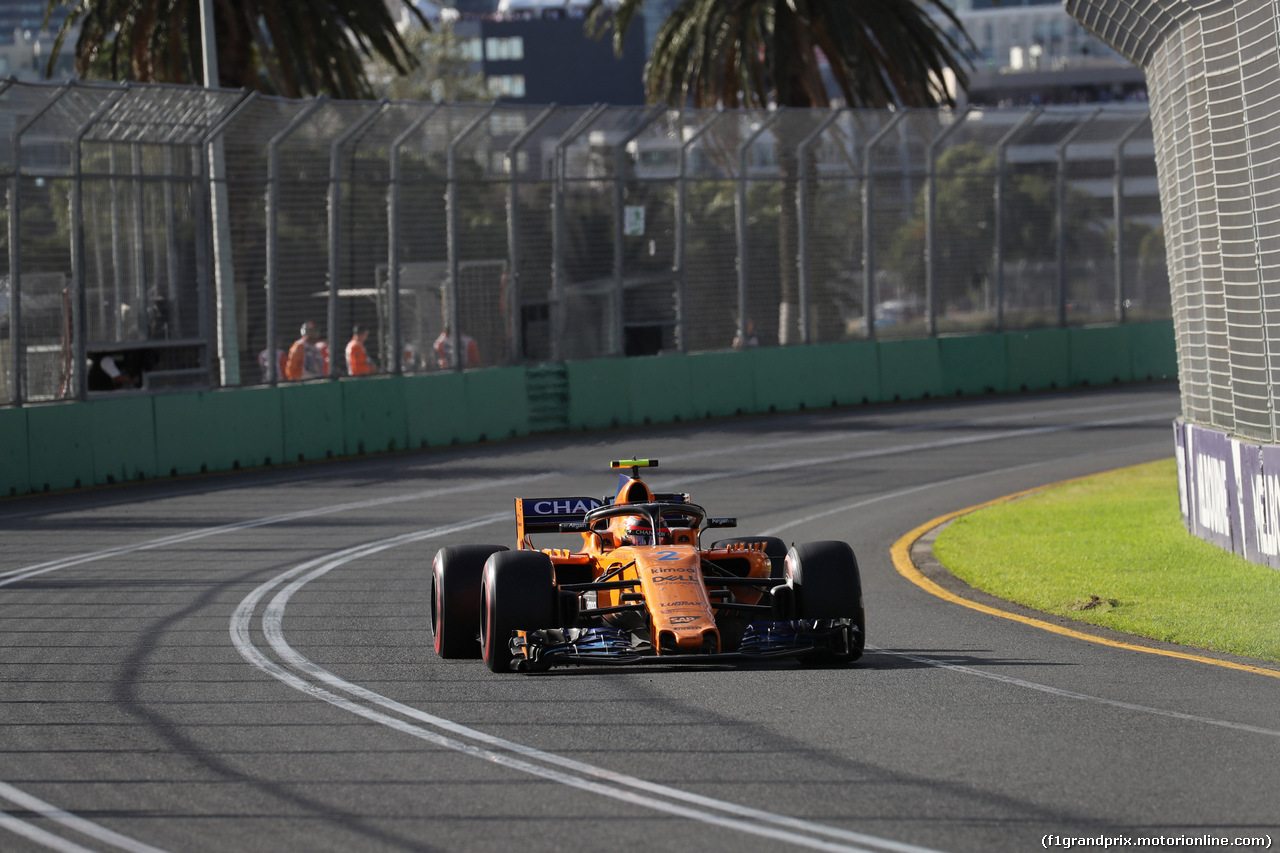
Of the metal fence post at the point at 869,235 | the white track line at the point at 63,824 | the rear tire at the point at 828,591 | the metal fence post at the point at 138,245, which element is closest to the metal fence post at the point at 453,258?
the metal fence post at the point at 138,245

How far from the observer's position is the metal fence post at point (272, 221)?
2234 centimetres

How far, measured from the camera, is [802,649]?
8664mm

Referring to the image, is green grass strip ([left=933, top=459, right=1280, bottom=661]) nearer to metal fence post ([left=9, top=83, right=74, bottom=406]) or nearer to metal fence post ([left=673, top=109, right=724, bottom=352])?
metal fence post ([left=673, top=109, right=724, bottom=352])

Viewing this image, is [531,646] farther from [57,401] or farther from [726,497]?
[57,401]

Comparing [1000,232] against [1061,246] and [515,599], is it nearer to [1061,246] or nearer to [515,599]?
[1061,246]

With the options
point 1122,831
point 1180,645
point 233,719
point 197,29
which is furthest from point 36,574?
point 197,29

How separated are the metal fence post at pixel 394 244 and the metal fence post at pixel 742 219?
625 cm

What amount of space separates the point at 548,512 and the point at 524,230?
637 inches

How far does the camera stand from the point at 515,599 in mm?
8672

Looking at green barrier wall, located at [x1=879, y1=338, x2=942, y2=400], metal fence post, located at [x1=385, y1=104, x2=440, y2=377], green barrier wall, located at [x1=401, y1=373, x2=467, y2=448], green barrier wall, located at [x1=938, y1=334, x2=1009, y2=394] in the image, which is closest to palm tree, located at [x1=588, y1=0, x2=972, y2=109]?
green barrier wall, located at [x1=938, y1=334, x2=1009, y2=394]

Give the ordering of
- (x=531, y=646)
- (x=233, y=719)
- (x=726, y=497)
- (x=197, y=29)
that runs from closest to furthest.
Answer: (x=233, y=719) → (x=531, y=646) → (x=726, y=497) → (x=197, y=29)

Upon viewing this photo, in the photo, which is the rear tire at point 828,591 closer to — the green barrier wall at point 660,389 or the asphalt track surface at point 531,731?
the asphalt track surface at point 531,731

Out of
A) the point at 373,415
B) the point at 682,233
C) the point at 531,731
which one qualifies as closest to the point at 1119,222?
the point at 682,233

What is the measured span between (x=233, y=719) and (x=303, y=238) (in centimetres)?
1624
